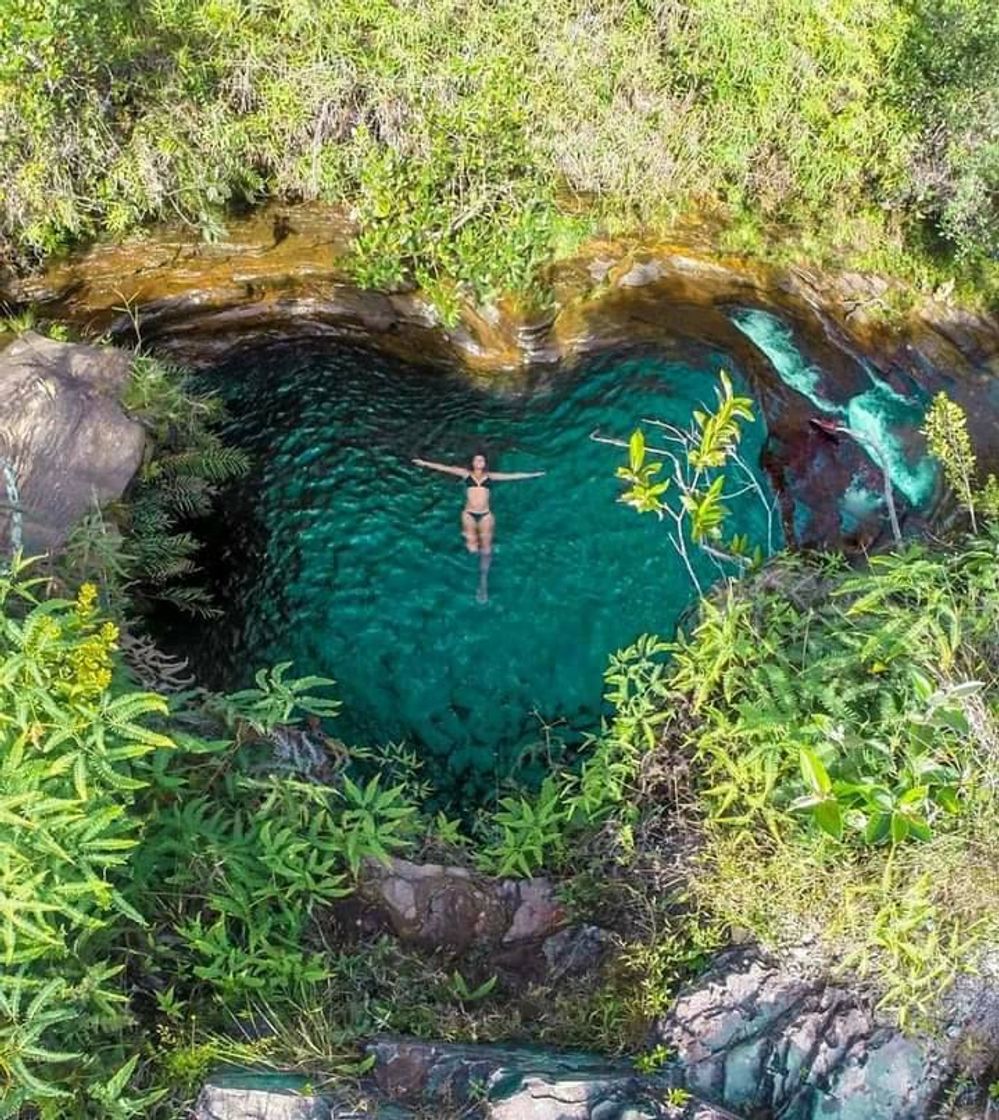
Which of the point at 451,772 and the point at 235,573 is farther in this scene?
the point at 235,573

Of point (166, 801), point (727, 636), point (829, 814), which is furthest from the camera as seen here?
point (727, 636)

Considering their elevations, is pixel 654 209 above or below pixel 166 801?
above

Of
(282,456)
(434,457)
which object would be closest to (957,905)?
(434,457)

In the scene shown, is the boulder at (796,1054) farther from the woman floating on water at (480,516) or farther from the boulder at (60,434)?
the boulder at (60,434)

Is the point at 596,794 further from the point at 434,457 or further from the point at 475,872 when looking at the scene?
the point at 434,457

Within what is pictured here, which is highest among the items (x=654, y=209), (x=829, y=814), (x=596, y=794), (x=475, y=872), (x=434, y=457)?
(x=654, y=209)

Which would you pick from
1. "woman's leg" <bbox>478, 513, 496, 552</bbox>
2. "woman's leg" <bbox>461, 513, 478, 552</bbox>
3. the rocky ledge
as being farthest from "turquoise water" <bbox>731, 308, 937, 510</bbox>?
"woman's leg" <bbox>461, 513, 478, 552</bbox>

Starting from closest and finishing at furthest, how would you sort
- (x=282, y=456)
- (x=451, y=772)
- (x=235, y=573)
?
(x=451, y=772) → (x=235, y=573) → (x=282, y=456)

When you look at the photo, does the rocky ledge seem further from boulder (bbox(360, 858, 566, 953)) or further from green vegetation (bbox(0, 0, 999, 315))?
boulder (bbox(360, 858, 566, 953))
